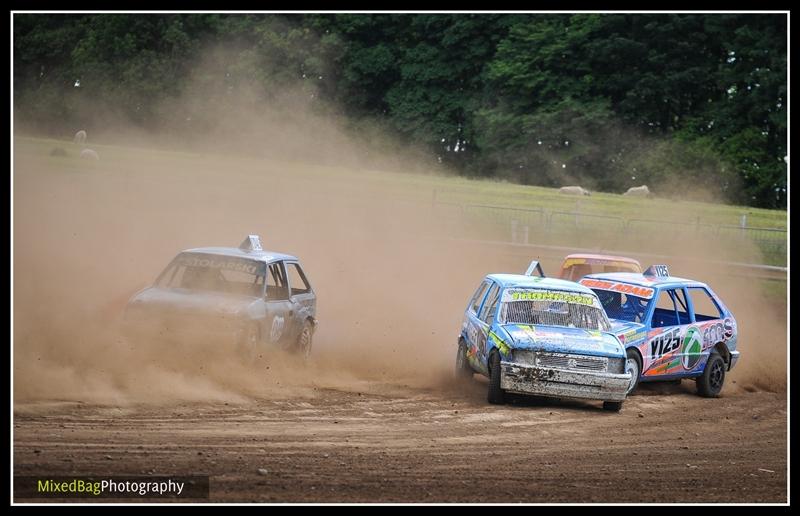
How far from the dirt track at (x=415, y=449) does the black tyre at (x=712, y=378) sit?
66.6 inches

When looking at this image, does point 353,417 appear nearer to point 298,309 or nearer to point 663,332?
point 298,309

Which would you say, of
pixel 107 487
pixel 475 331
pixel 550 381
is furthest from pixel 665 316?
pixel 107 487

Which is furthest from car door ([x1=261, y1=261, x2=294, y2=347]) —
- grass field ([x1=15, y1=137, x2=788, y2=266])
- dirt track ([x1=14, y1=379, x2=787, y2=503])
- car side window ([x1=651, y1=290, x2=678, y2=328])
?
grass field ([x1=15, y1=137, x2=788, y2=266])

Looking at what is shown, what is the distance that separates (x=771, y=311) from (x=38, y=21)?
94.3ft

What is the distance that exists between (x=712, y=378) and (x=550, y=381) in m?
3.46

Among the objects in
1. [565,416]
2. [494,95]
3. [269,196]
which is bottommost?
[565,416]

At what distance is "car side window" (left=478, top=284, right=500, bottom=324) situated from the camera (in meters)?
14.2

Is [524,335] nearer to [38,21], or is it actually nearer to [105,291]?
[105,291]

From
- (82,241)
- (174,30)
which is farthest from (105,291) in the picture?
(174,30)

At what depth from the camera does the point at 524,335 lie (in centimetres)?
1331

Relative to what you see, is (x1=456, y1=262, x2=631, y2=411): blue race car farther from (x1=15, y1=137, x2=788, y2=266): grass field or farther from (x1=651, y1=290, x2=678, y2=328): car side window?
(x1=15, y1=137, x2=788, y2=266): grass field

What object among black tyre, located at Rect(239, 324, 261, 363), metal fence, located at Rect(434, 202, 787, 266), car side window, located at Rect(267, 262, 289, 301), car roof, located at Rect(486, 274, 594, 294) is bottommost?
black tyre, located at Rect(239, 324, 261, 363)

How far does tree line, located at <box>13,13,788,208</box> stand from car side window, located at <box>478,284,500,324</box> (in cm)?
2917

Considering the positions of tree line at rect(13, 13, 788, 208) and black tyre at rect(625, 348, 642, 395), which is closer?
black tyre at rect(625, 348, 642, 395)
